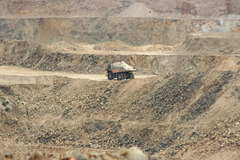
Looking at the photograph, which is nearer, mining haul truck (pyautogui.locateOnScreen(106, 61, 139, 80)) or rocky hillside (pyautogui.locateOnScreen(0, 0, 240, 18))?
mining haul truck (pyautogui.locateOnScreen(106, 61, 139, 80))

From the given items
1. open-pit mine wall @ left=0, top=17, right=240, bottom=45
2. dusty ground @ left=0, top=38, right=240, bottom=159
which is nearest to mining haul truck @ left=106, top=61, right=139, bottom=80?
dusty ground @ left=0, top=38, right=240, bottom=159

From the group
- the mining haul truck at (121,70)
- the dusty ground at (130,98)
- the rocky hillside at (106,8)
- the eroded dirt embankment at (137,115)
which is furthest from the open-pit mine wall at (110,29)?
the eroded dirt embankment at (137,115)

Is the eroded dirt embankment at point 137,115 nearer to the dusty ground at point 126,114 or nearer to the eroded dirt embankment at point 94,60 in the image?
the dusty ground at point 126,114

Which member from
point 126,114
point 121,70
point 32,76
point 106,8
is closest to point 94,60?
point 121,70

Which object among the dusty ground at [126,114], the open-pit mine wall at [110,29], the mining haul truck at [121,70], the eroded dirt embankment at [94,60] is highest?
the open-pit mine wall at [110,29]

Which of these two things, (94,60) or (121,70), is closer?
(121,70)

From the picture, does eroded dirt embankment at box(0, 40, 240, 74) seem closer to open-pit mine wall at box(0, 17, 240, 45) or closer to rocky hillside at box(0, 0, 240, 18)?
open-pit mine wall at box(0, 17, 240, 45)

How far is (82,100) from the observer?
1411 inches

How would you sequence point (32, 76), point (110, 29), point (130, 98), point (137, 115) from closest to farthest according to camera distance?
point (137, 115) < point (130, 98) < point (32, 76) < point (110, 29)

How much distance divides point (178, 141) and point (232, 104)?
398 centimetres

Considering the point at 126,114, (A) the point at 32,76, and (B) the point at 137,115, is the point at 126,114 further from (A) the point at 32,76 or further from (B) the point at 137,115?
(A) the point at 32,76

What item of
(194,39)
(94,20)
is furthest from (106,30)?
(194,39)

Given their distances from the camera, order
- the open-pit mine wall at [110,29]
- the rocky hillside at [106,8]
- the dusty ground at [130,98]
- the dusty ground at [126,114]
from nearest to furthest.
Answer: the dusty ground at [126,114] → the dusty ground at [130,98] → the open-pit mine wall at [110,29] → the rocky hillside at [106,8]

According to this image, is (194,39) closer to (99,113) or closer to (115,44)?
(115,44)
